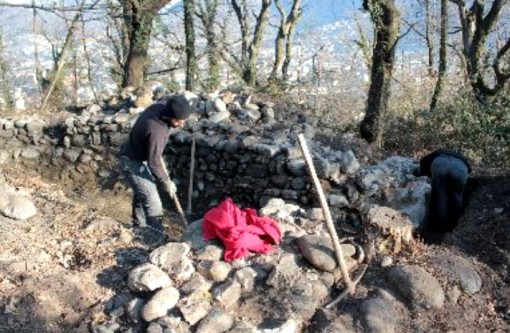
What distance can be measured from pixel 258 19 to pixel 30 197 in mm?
13020

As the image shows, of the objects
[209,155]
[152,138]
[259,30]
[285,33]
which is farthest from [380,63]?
[285,33]

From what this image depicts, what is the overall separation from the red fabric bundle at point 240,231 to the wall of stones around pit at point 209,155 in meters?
2.16

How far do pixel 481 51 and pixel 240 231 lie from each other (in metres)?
9.34

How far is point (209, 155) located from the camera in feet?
26.4

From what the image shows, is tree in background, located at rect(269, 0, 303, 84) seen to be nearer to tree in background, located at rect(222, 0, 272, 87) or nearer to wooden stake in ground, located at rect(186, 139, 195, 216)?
tree in background, located at rect(222, 0, 272, 87)

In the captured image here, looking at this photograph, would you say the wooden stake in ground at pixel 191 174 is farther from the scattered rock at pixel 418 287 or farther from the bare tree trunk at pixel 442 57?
the bare tree trunk at pixel 442 57

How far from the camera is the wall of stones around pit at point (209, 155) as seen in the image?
722 centimetres

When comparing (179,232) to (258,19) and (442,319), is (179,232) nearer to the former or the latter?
(442,319)

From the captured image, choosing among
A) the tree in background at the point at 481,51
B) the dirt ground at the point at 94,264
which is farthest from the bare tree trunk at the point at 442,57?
the dirt ground at the point at 94,264

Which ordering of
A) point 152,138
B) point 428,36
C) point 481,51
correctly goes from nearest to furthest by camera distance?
point 152,138 → point 481,51 → point 428,36

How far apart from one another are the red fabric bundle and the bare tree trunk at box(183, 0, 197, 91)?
9.55 m

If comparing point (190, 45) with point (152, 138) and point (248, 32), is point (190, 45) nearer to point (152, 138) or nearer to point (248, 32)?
point (248, 32)

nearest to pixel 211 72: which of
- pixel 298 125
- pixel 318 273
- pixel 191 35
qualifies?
pixel 191 35

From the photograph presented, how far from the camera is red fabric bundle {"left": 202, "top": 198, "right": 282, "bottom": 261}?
4.68 m
